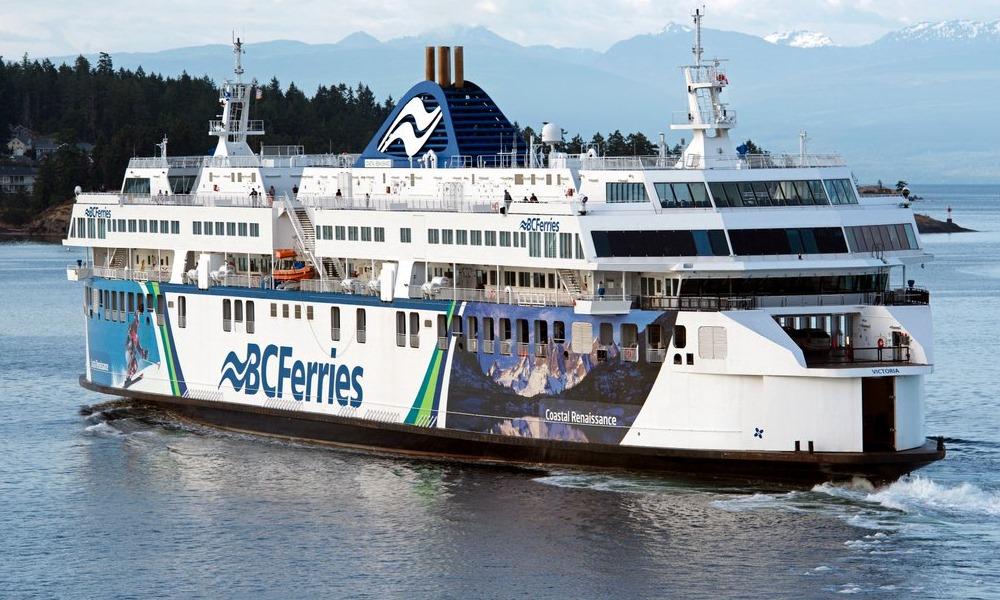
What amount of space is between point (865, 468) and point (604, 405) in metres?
4.99

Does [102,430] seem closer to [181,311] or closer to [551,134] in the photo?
[181,311]

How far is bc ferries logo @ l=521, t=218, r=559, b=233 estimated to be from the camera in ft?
109

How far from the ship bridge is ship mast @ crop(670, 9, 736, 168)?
581 centimetres

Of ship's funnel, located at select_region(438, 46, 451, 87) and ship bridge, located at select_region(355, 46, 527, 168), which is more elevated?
ship's funnel, located at select_region(438, 46, 451, 87)

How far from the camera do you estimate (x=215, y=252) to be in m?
41.7

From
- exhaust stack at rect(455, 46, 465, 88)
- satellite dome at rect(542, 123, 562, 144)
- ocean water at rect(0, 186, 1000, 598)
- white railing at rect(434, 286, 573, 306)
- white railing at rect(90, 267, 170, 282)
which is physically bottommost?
ocean water at rect(0, 186, 1000, 598)

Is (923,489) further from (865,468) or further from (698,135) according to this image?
(698,135)

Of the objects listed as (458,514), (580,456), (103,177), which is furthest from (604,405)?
(103,177)

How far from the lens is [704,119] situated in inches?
1374

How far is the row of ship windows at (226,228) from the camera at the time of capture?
4059cm

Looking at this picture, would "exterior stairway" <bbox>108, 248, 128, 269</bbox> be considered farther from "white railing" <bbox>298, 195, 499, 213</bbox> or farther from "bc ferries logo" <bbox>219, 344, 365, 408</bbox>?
"white railing" <bbox>298, 195, 499, 213</bbox>

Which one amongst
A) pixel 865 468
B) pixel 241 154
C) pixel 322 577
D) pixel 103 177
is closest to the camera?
pixel 322 577

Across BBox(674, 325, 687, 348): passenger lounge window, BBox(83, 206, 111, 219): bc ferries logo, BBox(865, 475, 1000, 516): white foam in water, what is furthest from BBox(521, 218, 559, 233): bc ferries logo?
BBox(83, 206, 111, 219): bc ferries logo

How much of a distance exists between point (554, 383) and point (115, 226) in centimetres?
1571
